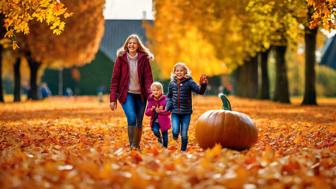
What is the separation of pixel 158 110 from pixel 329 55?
7912cm

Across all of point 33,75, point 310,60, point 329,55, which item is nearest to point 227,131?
point 310,60

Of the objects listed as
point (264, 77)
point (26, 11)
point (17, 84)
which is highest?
point (26, 11)

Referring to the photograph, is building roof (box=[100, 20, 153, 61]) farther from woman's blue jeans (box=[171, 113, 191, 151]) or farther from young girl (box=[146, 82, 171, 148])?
woman's blue jeans (box=[171, 113, 191, 151])

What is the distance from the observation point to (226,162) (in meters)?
7.66

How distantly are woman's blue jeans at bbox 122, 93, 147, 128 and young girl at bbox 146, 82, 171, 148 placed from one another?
0.41 metres

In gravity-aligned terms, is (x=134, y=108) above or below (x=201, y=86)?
below

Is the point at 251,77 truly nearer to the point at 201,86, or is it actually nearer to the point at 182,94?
the point at 182,94

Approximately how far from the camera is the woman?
10148 mm

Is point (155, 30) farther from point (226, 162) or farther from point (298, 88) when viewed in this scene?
point (226, 162)

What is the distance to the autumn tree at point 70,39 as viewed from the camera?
41594 mm

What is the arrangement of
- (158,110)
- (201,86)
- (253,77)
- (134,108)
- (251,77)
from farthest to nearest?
(251,77), (253,77), (158,110), (134,108), (201,86)

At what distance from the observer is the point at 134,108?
33.8 feet

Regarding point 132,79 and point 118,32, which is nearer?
point 132,79

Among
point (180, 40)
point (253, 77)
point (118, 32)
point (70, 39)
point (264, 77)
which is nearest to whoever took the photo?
point (264, 77)
